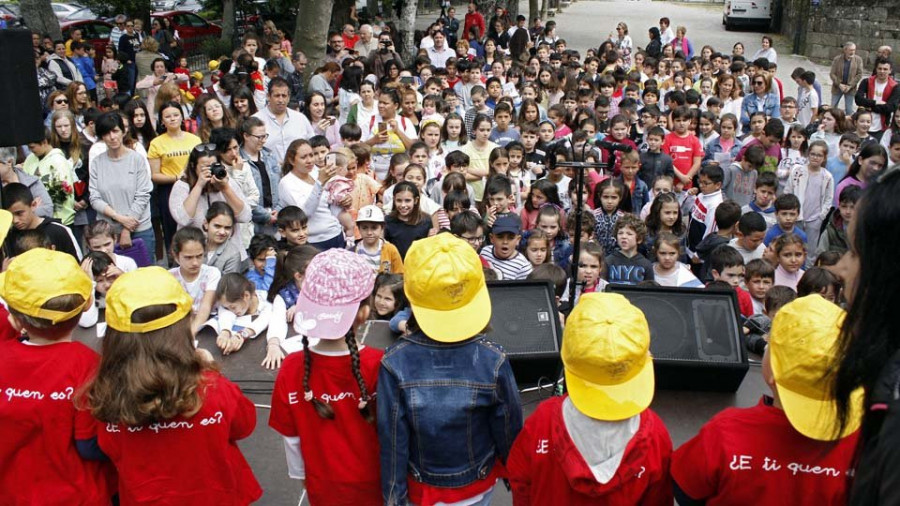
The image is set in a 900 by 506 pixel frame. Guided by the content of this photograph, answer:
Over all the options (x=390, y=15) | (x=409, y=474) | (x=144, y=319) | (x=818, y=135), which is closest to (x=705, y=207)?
(x=818, y=135)

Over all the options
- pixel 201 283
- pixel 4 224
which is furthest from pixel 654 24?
pixel 4 224

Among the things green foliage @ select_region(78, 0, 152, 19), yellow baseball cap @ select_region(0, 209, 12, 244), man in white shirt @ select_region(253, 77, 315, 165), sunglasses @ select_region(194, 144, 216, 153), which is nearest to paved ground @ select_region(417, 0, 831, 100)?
green foliage @ select_region(78, 0, 152, 19)

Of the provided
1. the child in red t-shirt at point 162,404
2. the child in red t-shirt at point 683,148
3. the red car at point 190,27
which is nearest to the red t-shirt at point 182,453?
the child in red t-shirt at point 162,404

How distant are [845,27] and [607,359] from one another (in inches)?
876

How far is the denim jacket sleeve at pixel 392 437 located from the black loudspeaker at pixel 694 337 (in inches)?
59.6

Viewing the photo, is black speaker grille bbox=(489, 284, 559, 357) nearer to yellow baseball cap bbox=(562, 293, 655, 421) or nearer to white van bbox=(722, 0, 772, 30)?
yellow baseball cap bbox=(562, 293, 655, 421)

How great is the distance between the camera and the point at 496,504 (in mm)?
3607

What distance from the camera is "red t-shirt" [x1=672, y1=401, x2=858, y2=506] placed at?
241 centimetres

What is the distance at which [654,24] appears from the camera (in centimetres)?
3066

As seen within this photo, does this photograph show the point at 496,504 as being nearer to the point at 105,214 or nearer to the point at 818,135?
the point at 105,214

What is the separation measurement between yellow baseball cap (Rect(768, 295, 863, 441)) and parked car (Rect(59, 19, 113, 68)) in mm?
18558

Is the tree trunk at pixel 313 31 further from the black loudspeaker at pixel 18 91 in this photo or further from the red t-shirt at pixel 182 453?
the red t-shirt at pixel 182 453

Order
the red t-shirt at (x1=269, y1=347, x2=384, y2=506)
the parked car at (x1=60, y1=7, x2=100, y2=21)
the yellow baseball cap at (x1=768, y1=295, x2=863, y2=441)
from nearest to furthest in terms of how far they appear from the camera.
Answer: the yellow baseball cap at (x1=768, y1=295, x2=863, y2=441) < the red t-shirt at (x1=269, y1=347, x2=384, y2=506) < the parked car at (x1=60, y1=7, x2=100, y2=21)

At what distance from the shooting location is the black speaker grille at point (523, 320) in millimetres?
3875
